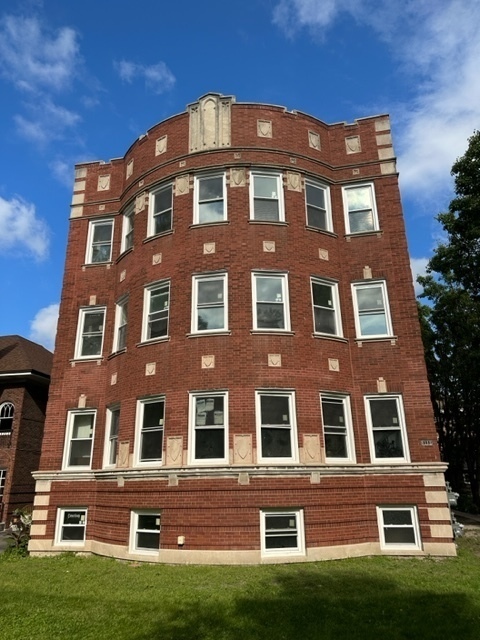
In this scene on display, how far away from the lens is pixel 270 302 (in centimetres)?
1383

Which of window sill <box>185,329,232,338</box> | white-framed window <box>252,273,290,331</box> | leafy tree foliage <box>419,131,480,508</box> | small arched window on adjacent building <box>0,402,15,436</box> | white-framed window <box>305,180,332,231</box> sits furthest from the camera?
small arched window on adjacent building <box>0,402,15,436</box>

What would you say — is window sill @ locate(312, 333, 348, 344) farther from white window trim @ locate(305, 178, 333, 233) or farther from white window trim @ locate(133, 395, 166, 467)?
white window trim @ locate(133, 395, 166, 467)

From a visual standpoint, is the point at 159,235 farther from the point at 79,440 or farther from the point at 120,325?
the point at 79,440

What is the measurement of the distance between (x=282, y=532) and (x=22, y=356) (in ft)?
58.4

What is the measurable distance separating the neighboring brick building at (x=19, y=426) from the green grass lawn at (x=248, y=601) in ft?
36.0

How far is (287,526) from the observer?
38.6ft

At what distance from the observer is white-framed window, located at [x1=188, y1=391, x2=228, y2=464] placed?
12.3 metres

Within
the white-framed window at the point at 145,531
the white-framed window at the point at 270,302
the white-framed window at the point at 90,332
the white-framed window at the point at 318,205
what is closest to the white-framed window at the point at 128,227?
the white-framed window at the point at 90,332

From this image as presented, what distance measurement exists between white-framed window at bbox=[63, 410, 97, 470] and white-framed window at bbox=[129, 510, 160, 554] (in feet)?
9.47

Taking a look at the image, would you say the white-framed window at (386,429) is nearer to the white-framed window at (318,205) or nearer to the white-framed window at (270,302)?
the white-framed window at (270,302)

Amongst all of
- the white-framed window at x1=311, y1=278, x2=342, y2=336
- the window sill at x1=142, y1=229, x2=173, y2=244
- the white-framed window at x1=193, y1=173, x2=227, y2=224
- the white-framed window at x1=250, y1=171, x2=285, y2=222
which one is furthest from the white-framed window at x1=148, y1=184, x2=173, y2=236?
the white-framed window at x1=311, y1=278, x2=342, y2=336

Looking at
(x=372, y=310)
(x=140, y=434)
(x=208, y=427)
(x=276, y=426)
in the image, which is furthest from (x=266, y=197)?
(x=140, y=434)

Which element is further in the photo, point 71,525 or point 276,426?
point 71,525

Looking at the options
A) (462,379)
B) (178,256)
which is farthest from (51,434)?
(462,379)
